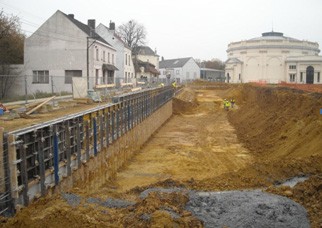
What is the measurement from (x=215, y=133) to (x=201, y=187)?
56.3 feet

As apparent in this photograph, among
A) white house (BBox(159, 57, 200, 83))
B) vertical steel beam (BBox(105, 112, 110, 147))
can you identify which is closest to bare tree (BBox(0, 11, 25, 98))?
vertical steel beam (BBox(105, 112, 110, 147))

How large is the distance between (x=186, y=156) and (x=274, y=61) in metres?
66.9

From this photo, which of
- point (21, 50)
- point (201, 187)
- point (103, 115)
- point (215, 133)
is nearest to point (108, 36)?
point (21, 50)

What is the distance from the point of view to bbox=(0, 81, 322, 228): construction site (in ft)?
21.8

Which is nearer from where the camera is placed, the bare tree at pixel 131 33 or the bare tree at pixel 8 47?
the bare tree at pixel 8 47

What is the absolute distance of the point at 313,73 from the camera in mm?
71500

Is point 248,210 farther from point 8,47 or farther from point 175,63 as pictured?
point 175,63

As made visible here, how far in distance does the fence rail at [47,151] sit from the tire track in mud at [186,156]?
7.16 feet

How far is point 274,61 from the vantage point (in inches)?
3118

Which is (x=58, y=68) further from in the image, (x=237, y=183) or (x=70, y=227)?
(x=70, y=227)

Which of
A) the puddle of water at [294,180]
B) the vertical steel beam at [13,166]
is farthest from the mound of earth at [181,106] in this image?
the vertical steel beam at [13,166]

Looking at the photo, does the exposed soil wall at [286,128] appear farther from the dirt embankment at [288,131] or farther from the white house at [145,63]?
the white house at [145,63]

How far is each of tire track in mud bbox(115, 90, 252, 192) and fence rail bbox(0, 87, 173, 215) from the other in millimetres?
2184

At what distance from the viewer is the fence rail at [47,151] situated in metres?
6.98
